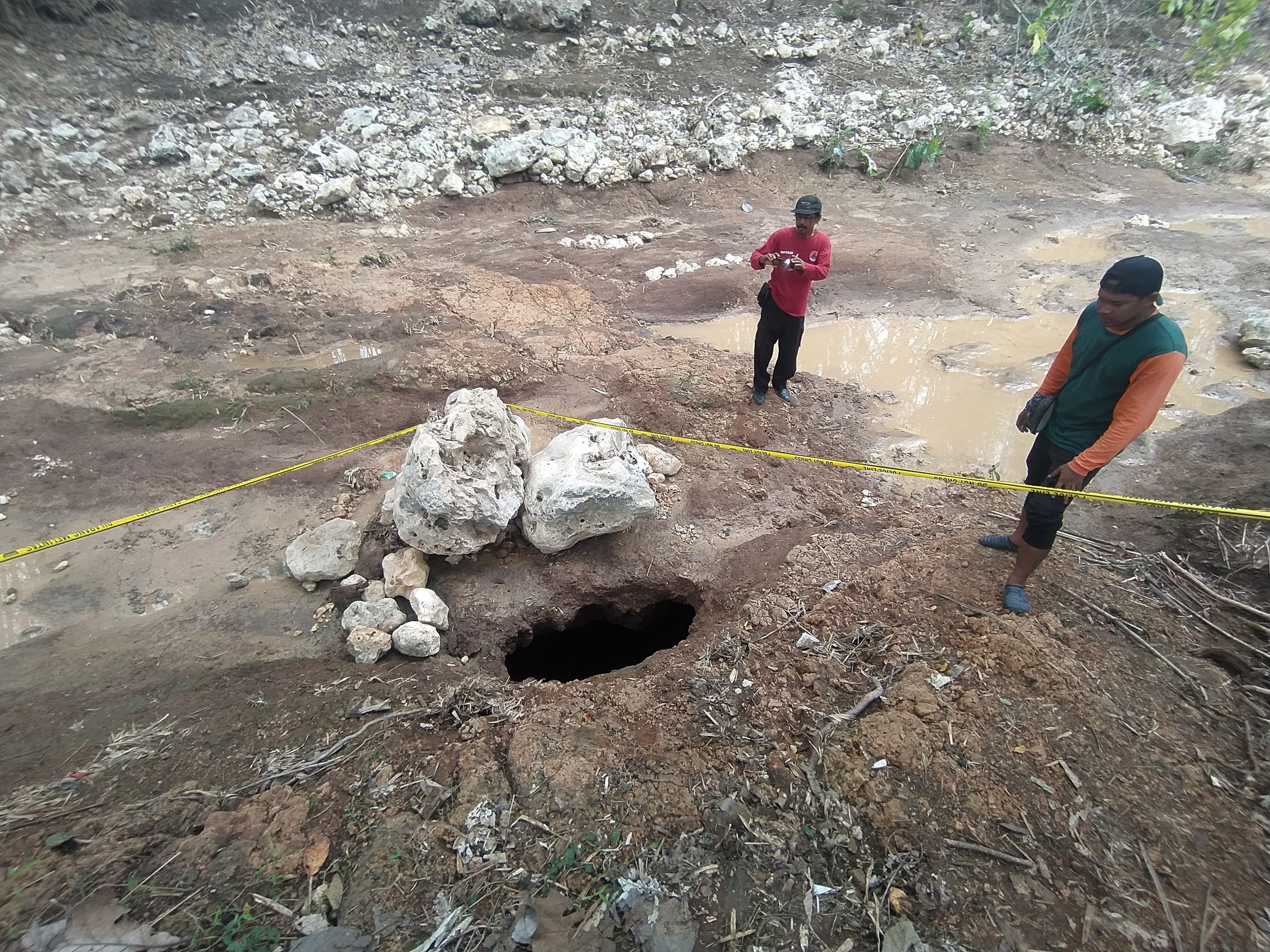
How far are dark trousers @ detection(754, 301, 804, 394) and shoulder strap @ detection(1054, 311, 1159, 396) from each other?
2205 mm

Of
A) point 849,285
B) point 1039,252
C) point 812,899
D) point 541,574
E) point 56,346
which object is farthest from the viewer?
point 1039,252

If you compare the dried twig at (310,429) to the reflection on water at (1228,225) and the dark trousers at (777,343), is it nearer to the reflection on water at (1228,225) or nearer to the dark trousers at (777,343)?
the dark trousers at (777,343)

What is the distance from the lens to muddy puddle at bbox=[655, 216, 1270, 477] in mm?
5117

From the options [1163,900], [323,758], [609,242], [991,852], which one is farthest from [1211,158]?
[323,758]

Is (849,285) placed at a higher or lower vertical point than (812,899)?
higher

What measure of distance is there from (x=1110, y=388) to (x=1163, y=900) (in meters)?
1.86

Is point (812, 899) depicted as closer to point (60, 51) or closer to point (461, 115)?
point (461, 115)

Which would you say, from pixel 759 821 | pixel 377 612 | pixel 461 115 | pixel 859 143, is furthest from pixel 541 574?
pixel 859 143

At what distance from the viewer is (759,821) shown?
2307 millimetres

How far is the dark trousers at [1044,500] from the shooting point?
2844mm

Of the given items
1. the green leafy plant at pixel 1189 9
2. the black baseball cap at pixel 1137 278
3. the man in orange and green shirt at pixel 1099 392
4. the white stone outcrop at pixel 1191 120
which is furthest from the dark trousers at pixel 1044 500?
the white stone outcrop at pixel 1191 120

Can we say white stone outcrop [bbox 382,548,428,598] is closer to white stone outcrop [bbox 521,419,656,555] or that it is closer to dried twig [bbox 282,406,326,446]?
white stone outcrop [bbox 521,419,656,555]

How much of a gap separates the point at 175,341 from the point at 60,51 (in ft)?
25.8

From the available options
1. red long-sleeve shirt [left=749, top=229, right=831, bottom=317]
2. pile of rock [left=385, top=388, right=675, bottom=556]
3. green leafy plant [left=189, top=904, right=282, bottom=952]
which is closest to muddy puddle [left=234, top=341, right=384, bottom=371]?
pile of rock [left=385, top=388, right=675, bottom=556]
